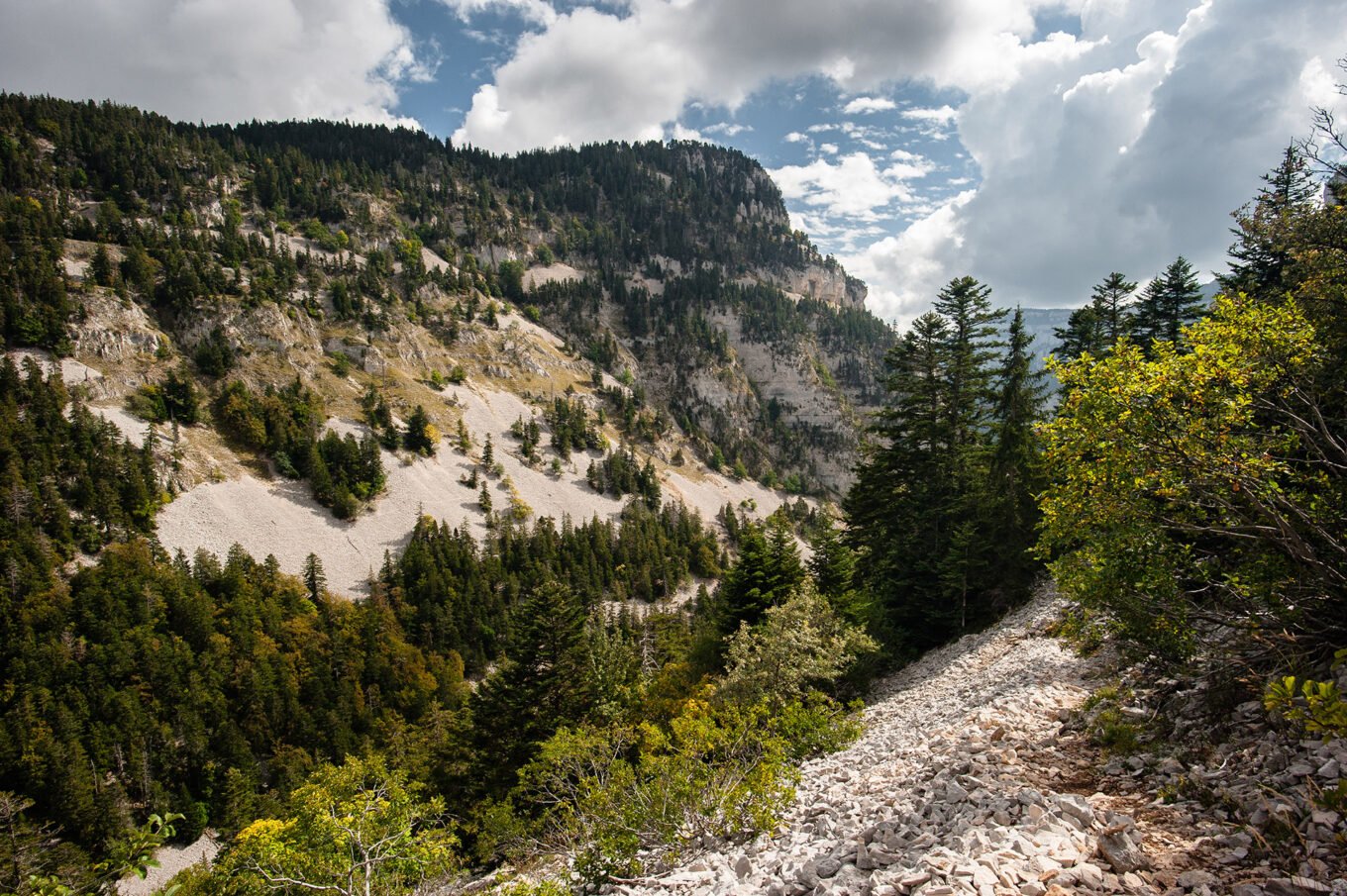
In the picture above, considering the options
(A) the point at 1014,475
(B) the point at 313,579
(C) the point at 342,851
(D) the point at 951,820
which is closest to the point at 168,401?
(B) the point at 313,579

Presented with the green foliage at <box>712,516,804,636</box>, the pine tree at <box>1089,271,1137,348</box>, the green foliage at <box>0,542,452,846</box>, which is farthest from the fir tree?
the green foliage at <box>0,542,452,846</box>

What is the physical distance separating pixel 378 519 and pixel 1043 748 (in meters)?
103

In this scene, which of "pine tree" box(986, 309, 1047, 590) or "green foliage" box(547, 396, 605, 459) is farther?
"green foliage" box(547, 396, 605, 459)

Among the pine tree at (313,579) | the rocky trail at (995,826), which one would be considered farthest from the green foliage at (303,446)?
the rocky trail at (995,826)

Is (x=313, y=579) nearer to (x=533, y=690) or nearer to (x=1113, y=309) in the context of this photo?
(x=533, y=690)

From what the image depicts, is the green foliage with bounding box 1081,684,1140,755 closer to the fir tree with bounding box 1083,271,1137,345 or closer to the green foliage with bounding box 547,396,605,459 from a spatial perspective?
the fir tree with bounding box 1083,271,1137,345

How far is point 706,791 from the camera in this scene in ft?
39.3

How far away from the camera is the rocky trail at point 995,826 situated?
5742mm

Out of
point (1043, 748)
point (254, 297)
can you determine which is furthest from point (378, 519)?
point (1043, 748)

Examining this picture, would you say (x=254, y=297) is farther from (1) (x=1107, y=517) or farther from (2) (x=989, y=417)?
(1) (x=1107, y=517)

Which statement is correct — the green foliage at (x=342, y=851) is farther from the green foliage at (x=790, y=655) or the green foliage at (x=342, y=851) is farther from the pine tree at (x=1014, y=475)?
the pine tree at (x=1014, y=475)

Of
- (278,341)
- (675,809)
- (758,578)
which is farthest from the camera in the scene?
(278,341)

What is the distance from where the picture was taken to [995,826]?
709 centimetres

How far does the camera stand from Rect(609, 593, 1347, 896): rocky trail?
226 inches
